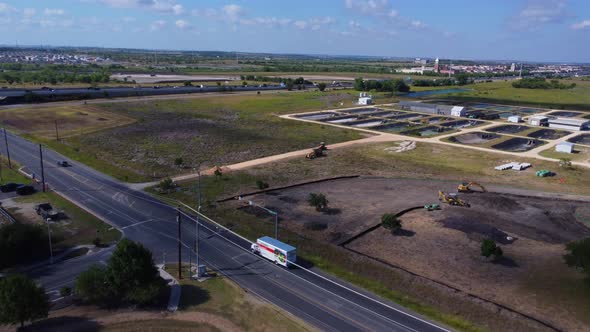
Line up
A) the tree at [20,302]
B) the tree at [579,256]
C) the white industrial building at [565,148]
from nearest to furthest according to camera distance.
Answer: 1. the tree at [20,302]
2. the tree at [579,256]
3. the white industrial building at [565,148]

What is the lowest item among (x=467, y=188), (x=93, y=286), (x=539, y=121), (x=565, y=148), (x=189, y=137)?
(x=93, y=286)

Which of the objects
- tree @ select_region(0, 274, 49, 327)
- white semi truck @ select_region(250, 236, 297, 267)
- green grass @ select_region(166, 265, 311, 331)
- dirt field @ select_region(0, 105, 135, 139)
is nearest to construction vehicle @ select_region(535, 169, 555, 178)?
white semi truck @ select_region(250, 236, 297, 267)

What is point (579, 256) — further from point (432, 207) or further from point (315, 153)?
point (315, 153)

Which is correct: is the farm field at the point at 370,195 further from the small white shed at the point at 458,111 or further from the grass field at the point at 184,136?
the small white shed at the point at 458,111

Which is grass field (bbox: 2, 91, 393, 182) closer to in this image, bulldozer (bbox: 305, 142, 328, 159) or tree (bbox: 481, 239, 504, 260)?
bulldozer (bbox: 305, 142, 328, 159)

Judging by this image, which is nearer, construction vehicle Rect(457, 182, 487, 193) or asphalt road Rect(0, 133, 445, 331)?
asphalt road Rect(0, 133, 445, 331)

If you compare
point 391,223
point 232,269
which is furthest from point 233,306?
point 391,223

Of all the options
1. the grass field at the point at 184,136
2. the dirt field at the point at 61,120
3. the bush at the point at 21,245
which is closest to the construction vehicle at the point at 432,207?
the grass field at the point at 184,136
